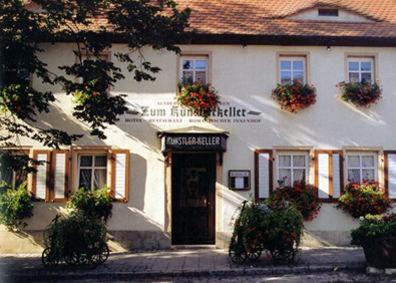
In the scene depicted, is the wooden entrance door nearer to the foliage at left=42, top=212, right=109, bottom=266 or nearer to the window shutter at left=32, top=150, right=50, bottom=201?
the window shutter at left=32, top=150, right=50, bottom=201

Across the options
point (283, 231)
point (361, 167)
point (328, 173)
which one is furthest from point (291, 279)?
point (361, 167)

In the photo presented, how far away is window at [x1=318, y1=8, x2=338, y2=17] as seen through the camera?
45.2 feet

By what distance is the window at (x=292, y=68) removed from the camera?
43.0ft

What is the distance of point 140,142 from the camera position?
1256 cm

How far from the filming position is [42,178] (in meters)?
12.5

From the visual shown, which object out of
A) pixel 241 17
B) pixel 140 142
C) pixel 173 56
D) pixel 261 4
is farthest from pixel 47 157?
pixel 261 4

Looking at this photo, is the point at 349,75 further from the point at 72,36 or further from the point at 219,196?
the point at 72,36

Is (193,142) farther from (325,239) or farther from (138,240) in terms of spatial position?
(325,239)

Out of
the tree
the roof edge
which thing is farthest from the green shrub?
the roof edge

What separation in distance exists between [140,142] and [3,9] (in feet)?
16.4

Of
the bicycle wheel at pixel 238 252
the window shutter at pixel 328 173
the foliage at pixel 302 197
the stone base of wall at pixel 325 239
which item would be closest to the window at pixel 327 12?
the window shutter at pixel 328 173

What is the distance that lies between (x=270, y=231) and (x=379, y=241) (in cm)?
206

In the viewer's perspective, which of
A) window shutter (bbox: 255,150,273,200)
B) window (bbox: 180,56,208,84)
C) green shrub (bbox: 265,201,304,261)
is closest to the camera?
green shrub (bbox: 265,201,304,261)

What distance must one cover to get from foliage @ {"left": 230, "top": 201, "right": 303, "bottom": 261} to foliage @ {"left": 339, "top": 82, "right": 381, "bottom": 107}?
4.16 meters
